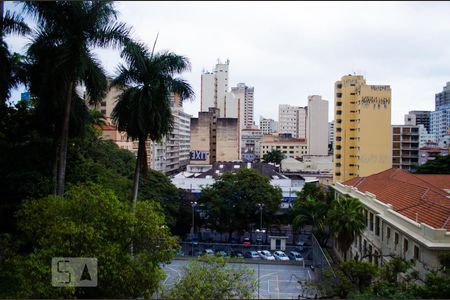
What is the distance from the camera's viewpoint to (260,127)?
95.3 m

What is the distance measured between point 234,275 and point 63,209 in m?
3.26

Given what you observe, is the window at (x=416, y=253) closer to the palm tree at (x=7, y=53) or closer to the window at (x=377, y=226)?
the window at (x=377, y=226)

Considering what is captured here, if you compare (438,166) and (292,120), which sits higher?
(292,120)

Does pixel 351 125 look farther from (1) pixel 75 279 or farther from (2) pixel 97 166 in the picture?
(1) pixel 75 279

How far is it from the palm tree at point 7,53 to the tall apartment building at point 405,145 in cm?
3678

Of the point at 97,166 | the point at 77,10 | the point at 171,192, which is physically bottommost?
the point at 171,192

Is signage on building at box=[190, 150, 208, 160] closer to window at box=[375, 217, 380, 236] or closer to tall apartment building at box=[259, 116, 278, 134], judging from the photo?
window at box=[375, 217, 380, 236]

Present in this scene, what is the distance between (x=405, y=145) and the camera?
Result: 4078cm

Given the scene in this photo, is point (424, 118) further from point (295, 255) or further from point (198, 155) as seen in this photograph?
point (295, 255)

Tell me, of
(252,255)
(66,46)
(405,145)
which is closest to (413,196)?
(252,255)

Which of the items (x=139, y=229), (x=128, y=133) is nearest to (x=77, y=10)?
(x=128, y=133)

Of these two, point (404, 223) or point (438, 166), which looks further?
point (438, 166)

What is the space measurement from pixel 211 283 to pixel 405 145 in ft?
125

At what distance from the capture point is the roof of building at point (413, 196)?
37.2ft
